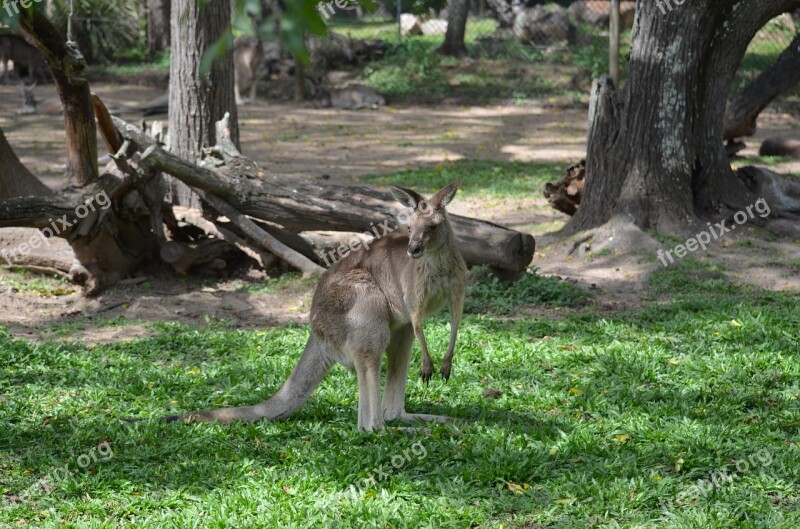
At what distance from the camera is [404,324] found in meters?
4.96

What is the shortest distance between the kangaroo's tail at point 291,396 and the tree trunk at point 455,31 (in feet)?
58.3

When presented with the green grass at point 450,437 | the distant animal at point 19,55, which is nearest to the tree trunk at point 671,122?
the green grass at point 450,437

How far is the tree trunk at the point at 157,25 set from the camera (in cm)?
2448

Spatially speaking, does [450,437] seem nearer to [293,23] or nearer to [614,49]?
[293,23]

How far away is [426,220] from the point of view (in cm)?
471

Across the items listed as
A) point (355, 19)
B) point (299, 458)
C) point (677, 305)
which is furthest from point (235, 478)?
point (355, 19)

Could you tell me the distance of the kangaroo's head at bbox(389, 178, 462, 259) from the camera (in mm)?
4641

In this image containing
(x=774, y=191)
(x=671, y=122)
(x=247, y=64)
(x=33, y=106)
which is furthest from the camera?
(x=247, y=64)

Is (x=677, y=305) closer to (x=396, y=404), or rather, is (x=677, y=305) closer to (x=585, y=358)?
(x=585, y=358)

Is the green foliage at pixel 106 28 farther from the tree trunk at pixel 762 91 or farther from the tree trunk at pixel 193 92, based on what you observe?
the tree trunk at pixel 762 91

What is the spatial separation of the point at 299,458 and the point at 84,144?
13.7 feet

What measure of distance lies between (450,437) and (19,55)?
62.5ft

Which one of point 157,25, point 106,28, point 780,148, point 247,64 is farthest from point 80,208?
point 157,25

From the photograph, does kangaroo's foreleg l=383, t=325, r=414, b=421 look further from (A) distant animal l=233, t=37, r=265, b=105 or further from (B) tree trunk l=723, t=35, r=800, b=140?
(A) distant animal l=233, t=37, r=265, b=105
